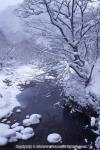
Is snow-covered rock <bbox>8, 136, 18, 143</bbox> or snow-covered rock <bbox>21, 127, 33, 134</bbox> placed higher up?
snow-covered rock <bbox>21, 127, 33, 134</bbox>

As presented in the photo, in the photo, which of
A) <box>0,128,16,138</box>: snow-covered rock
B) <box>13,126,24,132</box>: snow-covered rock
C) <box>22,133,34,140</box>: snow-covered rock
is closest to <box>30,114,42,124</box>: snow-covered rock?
<box>13,126,24,132</box>: snow-covered rock

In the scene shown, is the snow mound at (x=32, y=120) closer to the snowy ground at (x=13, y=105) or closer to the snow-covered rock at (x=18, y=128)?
the snowy ground at (x=13, y=105)

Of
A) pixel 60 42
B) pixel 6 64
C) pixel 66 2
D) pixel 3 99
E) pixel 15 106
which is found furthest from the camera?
pixel 6 64

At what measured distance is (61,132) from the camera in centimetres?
1412

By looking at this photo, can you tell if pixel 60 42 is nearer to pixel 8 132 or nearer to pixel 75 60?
pixel 75 60

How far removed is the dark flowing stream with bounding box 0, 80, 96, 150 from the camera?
525 inches

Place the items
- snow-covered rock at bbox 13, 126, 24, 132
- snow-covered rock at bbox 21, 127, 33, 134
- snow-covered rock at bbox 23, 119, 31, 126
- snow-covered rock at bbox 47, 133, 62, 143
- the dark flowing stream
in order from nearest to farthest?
snow-covered rock at bbox 47, 133, 62, 143 → the dark flowing stream → snow-covered rock at bbox 21, 127, 33, 134 → snow-covered rock at bbox 13, 126, 24, 132 → snow-covered rock at bbox 23, 119, 31, 126

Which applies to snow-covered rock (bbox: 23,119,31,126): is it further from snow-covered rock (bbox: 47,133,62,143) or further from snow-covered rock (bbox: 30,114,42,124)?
snow-covered rock (bbox: 47,133,62,143)

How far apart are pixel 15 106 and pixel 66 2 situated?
9.06 m

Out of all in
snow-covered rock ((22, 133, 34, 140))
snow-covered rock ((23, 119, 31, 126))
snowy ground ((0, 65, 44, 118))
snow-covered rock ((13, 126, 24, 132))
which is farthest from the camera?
snowy ground ((0, 65, 44, 118))

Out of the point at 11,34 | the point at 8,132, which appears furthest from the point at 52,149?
the point at 11,34

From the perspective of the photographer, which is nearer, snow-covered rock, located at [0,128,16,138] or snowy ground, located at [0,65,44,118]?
snow-covered rock, located at [0,128,16,138]

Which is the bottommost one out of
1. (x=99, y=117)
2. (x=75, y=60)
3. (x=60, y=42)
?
(x=99, y=117)

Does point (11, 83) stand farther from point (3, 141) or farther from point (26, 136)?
point (3, 141)
